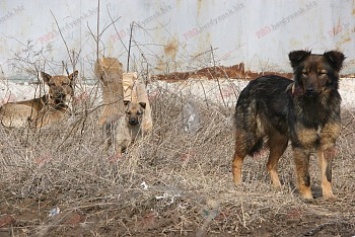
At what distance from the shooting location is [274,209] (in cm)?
599

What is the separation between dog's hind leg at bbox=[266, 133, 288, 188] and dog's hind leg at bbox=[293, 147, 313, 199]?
65 centimetres

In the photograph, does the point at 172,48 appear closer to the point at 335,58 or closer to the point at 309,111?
the point at 309,111

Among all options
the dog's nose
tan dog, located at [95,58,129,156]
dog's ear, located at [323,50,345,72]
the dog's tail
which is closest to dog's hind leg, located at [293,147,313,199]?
the dog's nose

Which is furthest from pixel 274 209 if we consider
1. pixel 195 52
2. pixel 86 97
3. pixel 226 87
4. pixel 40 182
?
pixel 195 52

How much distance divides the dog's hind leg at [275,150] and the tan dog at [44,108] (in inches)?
95.5

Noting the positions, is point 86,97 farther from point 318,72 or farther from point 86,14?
point 86,14

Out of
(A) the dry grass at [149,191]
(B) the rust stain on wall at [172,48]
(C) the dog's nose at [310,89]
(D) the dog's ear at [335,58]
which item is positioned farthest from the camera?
(B) the rust stain on wall at [172,48]

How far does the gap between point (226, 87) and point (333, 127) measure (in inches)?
140

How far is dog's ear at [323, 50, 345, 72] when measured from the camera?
270 inches

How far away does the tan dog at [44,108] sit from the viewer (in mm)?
Answer: 8672

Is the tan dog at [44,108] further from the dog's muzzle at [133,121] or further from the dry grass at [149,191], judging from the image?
the dog's muzzle at [133,121]

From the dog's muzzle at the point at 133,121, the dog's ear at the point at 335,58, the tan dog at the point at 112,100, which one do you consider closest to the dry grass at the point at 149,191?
the tan dog at the point at 112,100

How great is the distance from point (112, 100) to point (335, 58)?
10.9ft

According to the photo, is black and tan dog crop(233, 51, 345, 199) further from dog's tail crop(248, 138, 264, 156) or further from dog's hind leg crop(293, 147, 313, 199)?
dog's tail crop(248, 138, 264, 156)
